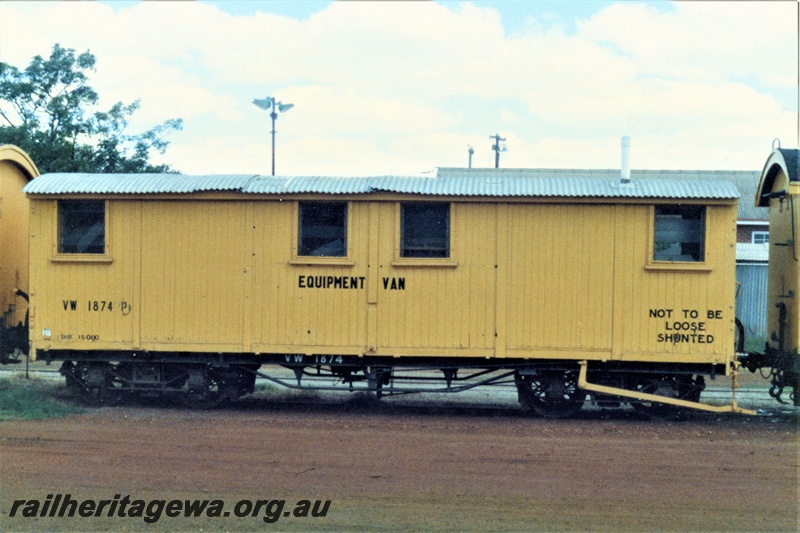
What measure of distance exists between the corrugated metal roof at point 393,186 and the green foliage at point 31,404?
318 cm

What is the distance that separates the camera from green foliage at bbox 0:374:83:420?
1078cm

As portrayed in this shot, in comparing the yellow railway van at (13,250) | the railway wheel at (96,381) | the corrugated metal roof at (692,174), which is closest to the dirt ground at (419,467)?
the railway wheel at (96,381)

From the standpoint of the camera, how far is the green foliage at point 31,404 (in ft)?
35.4

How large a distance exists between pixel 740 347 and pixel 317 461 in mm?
7154

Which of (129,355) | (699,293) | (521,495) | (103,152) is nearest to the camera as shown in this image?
(521,495)

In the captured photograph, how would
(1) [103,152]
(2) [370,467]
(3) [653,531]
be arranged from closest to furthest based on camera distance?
(3) [653,531], (2) [370,467], (1) [103,152]

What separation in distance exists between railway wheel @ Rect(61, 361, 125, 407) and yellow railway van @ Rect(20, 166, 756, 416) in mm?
50

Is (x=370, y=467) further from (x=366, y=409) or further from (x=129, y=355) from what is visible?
(x=129, y=355)

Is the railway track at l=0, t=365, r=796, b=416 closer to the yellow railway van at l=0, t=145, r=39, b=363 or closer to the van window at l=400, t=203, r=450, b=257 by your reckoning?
the yellow railway van at l=0, t=145, r=39, b=363

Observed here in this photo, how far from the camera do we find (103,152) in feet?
68.2

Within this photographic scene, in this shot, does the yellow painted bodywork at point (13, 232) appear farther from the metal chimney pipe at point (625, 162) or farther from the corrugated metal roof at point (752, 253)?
the corrugated metal roof at point (752, 253)

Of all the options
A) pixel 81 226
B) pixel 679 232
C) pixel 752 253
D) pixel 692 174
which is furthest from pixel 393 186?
pixel 692 174

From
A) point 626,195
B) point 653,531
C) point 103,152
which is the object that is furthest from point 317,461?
point 103,152

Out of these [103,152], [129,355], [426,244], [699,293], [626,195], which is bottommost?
[129,355]
